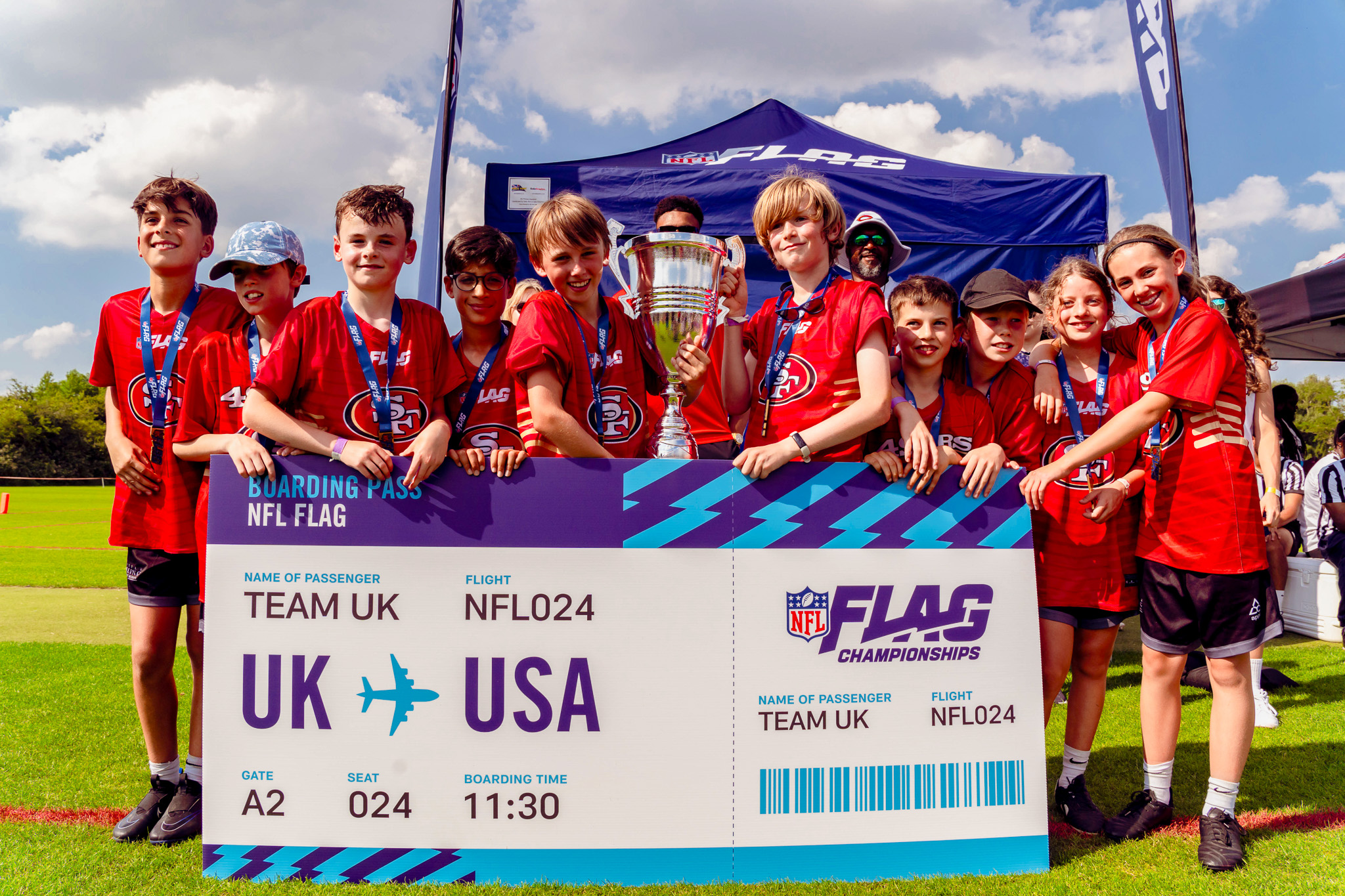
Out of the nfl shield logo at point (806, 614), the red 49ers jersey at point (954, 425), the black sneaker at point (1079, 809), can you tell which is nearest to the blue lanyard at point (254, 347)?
the nfl shield logo at point (806, 614)

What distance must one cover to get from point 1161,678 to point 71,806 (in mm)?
3842

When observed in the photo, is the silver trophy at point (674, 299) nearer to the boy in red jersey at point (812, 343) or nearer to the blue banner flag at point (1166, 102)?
the boy in red jersey at point (812, 343)

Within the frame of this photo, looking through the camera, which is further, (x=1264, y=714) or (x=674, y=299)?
(x=1264, y=714)

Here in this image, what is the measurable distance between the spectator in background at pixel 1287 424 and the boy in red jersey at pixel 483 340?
534 cm

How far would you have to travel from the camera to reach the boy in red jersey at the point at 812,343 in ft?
7.80

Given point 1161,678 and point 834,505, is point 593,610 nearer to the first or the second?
point 834,505

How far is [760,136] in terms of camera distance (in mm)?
6727

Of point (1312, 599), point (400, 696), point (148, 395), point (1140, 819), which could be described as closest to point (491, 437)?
point (400, 696)

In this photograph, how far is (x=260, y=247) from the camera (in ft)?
8.90

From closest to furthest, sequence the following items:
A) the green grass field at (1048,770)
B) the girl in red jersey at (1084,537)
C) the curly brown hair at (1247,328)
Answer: the green grass field at (1048,770), the girl in red jersey at (1084,537), the curly brown hair at (1247,328)

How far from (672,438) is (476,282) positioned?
0.97 meters

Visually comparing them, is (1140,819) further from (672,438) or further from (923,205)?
(923,205)

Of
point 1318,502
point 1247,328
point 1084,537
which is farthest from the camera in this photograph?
point 1318,502

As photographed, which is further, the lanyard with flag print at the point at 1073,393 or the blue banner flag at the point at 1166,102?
the blue banner flag at the point at 1166,102
